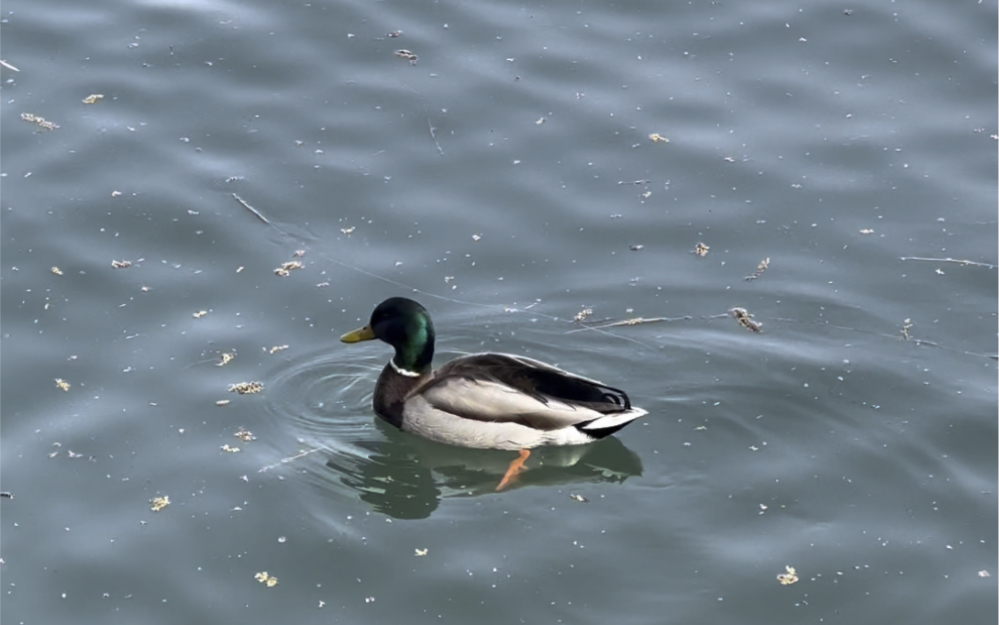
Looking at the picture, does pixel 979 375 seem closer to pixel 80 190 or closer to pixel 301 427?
pixel 301 427

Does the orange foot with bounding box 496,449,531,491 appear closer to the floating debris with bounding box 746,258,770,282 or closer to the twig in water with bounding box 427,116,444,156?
the floating debris with bounding box 746,258,770,282

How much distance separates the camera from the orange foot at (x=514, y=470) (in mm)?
8672

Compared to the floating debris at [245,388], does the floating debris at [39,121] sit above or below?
above

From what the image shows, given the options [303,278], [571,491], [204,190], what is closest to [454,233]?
[303,278]

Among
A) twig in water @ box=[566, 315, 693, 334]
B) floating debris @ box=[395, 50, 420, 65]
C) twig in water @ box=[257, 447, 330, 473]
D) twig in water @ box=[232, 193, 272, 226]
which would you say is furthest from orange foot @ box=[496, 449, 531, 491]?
floating debris @ box=[395, 50, 420, 65]

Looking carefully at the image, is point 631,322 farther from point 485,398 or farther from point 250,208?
point 250,208

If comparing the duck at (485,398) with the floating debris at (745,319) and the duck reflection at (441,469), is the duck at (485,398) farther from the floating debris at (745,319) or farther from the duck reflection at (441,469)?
the floating debris at (745,319)

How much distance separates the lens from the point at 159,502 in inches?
325

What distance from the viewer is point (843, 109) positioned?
1191 cm

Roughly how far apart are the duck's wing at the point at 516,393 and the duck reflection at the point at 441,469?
0.20 m

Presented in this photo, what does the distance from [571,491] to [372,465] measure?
1170 millimetres

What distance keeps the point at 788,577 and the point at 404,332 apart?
9.00 ft

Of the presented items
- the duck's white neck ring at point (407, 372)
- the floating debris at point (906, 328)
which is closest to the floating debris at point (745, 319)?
the floating debris at point (906, 328)

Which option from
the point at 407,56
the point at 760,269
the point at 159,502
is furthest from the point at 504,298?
the point at 407,56
